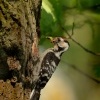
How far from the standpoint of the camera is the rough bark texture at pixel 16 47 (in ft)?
1.98

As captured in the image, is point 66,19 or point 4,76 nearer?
point 4,76

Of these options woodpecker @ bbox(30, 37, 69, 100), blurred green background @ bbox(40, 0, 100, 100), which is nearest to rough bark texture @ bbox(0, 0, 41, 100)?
woodpecker @ bbox(30, 37, 69, 100)

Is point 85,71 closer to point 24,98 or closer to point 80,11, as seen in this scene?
point 80,11

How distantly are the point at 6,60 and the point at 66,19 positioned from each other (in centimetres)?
113

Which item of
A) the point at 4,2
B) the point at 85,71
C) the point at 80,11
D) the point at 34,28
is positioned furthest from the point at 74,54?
the point at 4,2

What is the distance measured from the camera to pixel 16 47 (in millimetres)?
623

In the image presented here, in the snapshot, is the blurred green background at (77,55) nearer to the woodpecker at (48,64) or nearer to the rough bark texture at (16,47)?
the woodpecker at (48,64)

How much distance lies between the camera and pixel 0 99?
0.61m

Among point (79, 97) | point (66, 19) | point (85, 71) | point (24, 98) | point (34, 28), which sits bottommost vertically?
point (79, 97)

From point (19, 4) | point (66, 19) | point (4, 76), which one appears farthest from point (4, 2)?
point (66, 19)

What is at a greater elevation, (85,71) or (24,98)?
(24,98)

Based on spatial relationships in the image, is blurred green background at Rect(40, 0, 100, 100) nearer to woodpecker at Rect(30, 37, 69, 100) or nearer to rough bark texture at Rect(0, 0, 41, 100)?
woodpecker at Rect(30, 37, 69, 100)

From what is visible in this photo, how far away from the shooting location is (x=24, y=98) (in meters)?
0.67

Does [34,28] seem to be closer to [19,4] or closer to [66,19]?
[19,4]
